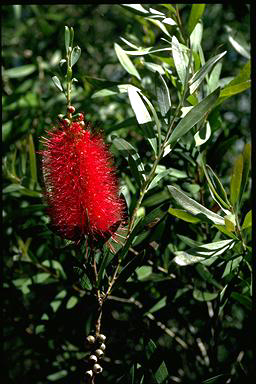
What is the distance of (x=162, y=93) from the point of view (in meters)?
0.71

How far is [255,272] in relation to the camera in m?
0.76

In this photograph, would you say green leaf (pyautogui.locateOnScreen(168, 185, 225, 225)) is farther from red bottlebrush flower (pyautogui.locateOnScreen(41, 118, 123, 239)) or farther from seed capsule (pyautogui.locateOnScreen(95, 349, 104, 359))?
seed capsule (pyautogui.locateOnScreen(95, 349, 104, 359))

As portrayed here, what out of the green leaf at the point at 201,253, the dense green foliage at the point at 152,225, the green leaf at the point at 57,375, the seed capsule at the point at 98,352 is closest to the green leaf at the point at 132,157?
the dense green foliage at the point at 152,225

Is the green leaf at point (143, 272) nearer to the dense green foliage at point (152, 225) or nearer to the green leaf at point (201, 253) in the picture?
the dense green foliage at point (152, 225)

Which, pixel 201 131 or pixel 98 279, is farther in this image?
pixel 201 131

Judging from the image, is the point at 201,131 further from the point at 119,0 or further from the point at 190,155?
the point at 119,0

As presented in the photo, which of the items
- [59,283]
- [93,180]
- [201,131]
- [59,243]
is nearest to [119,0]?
[201,131]

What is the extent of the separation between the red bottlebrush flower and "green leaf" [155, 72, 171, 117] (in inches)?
4.0

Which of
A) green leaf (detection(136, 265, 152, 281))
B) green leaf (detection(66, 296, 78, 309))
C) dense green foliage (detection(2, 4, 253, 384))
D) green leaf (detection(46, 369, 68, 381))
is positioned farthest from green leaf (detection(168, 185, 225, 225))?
green leaf (detection(46, 369, 68, 381))

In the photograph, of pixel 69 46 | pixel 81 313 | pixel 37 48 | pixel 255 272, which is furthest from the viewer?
pixel 37 48

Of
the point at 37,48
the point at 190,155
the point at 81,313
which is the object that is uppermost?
the point at 37,48

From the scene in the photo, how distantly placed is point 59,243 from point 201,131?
0.37 m

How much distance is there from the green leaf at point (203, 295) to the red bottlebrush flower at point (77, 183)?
12.9 inches

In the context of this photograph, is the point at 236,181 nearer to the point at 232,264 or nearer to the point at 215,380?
the point at 232,264
